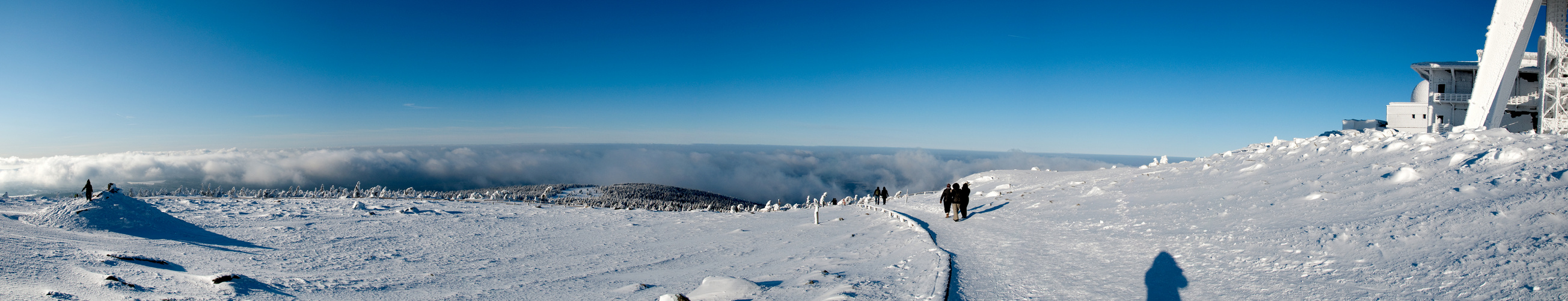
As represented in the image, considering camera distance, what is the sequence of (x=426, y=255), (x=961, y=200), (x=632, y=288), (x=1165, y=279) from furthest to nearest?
1. (x=961, y=200)
2. (x=426, y=255)
3. (x=632, y=288)
4. (x=1165, y=279)

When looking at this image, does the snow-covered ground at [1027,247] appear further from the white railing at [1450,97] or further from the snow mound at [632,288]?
the white railing at [1450,97]

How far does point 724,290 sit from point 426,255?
37.5 ft

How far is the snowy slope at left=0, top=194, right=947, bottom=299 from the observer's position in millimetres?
9008

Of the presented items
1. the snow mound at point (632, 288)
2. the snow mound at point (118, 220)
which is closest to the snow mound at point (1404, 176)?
the snow mound at point (632, 288)

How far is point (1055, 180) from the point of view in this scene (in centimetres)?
2559

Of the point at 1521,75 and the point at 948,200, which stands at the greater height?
the point at 1521,75

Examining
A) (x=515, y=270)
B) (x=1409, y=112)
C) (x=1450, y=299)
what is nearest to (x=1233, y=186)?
(x=1450, y=299)

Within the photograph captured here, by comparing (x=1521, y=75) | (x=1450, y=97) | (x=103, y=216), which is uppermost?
(x=1521, y=75)

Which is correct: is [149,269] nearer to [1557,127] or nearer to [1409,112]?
[1557,127]

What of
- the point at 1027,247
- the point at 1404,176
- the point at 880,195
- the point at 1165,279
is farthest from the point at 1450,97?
the point at 1165,279

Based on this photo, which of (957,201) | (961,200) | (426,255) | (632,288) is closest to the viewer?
(632,288)

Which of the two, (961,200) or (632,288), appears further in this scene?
(961,200)

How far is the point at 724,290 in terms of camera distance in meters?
8.40

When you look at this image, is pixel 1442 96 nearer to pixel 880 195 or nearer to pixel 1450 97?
pixel 1450 97
